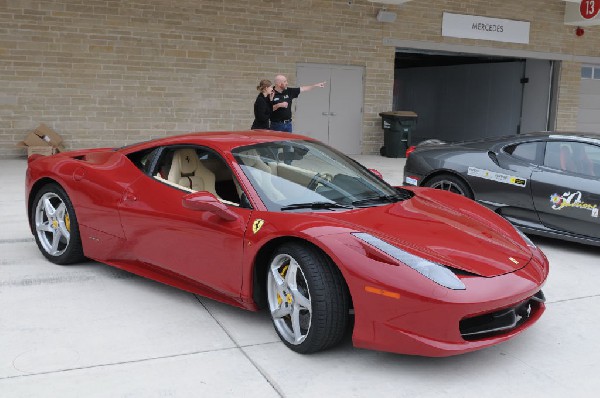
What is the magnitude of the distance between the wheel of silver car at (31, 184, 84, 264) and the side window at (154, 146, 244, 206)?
94 cm

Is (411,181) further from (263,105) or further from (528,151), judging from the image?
(263,105)

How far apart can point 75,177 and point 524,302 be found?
11.1 feet

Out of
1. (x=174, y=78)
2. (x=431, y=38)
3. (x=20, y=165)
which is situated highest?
(x=431, y=38)

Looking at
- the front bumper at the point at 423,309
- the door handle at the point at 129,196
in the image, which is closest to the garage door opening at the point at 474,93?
the door handle at the point at 129,196

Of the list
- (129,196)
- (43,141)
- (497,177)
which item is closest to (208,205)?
(129,196)

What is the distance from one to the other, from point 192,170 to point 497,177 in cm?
331

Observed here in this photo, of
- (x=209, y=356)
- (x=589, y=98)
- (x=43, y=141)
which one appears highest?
(x=589, y=98)

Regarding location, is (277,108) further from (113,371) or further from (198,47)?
(113,371)

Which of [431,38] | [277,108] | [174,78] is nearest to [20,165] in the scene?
[174,78]

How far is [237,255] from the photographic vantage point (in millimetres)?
3682

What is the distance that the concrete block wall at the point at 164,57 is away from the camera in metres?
12.3

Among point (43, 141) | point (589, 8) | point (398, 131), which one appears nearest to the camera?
point (43, 141)

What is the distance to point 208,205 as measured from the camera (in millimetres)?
3689

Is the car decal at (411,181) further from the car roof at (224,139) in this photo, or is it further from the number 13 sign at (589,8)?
the number 13 sign at (589,8)
